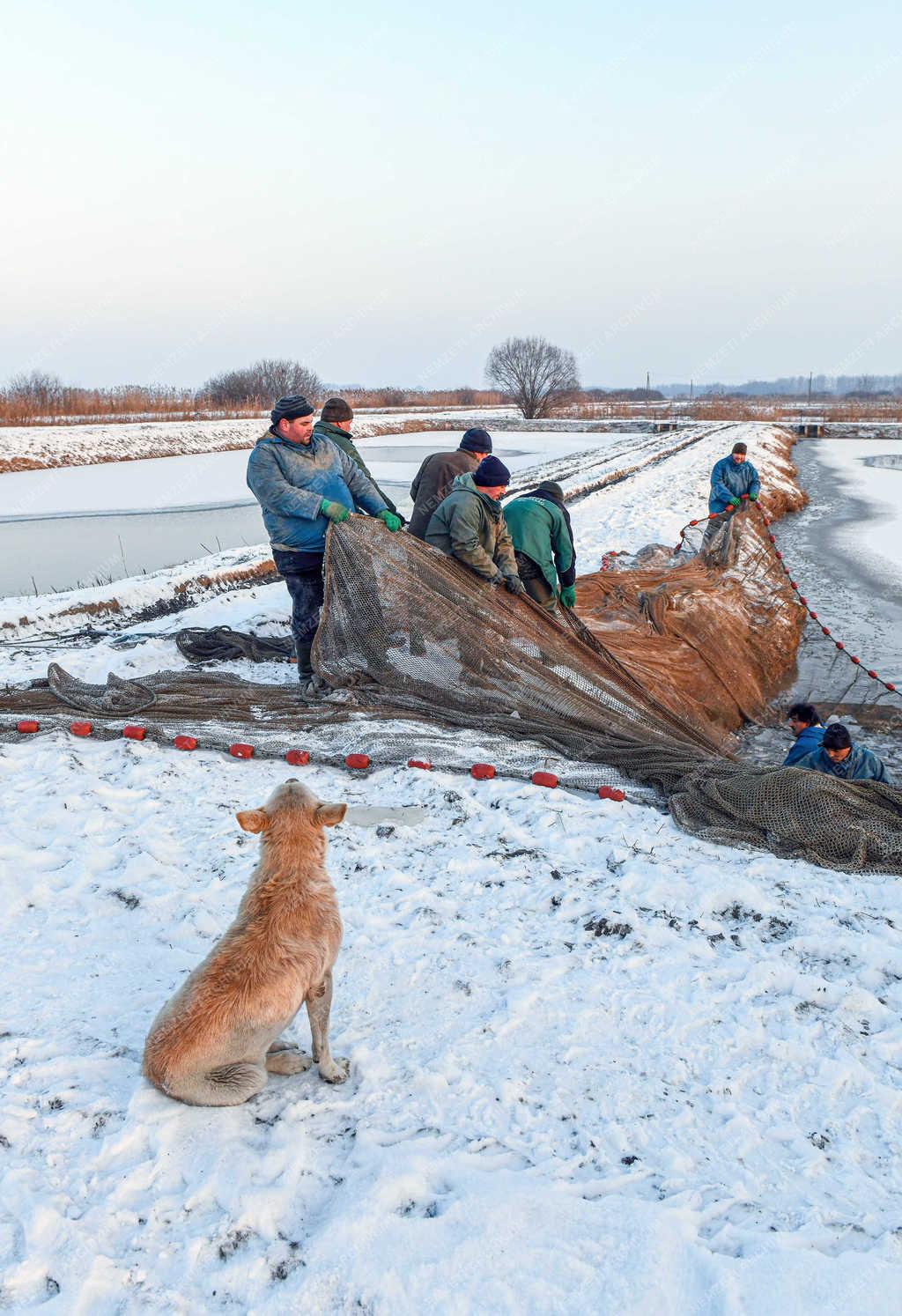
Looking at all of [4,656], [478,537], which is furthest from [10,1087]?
[4,656]

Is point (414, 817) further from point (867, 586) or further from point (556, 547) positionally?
point (867, 586)

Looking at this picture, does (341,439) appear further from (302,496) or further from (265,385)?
(265,385)

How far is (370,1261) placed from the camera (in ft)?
7.26

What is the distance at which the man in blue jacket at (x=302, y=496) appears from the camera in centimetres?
589

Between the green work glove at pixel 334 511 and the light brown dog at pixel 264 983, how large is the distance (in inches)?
129

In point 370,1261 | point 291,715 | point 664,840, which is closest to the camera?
point 370,1261

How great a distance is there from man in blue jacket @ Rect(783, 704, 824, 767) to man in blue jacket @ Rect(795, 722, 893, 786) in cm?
19

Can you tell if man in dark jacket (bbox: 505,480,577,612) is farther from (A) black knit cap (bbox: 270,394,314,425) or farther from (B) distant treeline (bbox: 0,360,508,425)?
(B) distant treeline (bbox: 0,360,508,425)

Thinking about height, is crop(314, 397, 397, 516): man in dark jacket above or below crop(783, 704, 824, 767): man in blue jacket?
above

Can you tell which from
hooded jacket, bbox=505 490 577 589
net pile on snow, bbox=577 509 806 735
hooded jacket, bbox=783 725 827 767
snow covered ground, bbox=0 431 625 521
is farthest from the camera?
snow covered ground, bbox=0 431 625 521

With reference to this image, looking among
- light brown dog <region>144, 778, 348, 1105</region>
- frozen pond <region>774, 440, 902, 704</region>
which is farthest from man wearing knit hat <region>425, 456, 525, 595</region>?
frozen pond <region>774, 440, 902, 704</region>

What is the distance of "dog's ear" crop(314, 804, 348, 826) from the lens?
2.79 m

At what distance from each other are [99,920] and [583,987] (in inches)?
82.6

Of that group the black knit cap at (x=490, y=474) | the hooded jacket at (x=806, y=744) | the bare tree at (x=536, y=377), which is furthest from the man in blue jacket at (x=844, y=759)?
the bare tree at (x=536, y=377)
